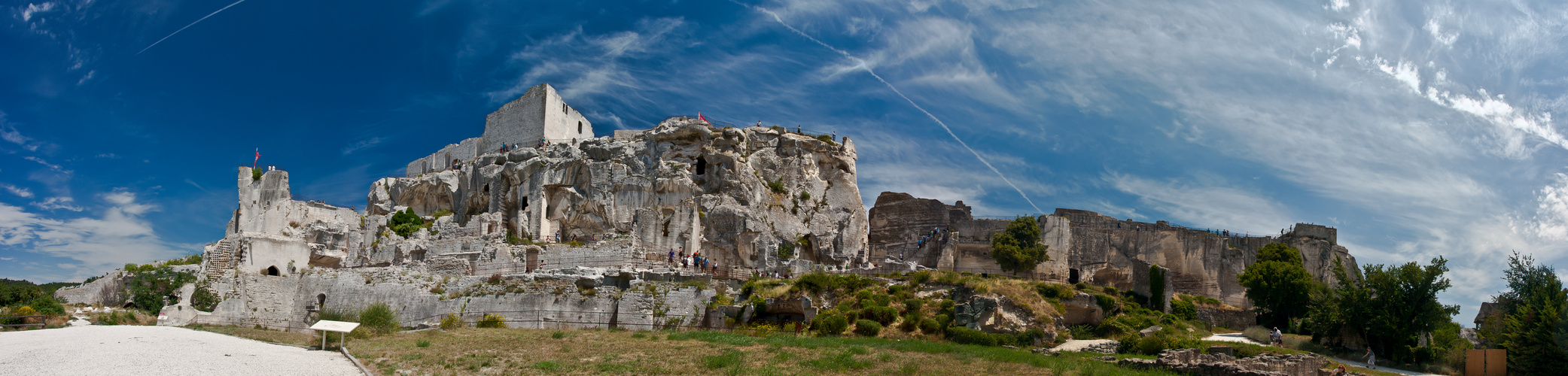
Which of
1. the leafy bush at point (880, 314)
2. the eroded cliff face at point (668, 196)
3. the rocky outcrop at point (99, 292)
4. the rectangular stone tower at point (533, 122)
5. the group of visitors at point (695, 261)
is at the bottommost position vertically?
the rocky outcrop at point (99, 292)

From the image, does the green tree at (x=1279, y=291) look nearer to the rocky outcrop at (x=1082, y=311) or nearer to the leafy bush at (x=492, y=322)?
the rocky outcrop at (x=1082, y=311)

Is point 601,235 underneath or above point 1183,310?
above

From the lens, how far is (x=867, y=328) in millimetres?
25672

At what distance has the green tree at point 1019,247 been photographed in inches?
1649

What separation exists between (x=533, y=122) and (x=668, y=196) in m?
14.4

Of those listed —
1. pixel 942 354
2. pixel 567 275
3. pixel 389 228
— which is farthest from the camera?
pixel 389 228

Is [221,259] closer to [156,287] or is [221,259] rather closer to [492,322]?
[156,287]

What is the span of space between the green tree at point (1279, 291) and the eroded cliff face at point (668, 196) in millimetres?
19473

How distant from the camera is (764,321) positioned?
27312mm

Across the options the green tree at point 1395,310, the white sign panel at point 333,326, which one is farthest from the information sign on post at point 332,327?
the green tree at point 1395,310

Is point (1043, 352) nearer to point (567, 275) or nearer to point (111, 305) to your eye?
point (567, 275)

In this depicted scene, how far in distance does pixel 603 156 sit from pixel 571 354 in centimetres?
2934

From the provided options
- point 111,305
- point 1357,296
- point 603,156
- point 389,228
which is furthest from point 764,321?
point 111,305

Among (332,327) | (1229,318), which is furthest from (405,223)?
(1229,318)
